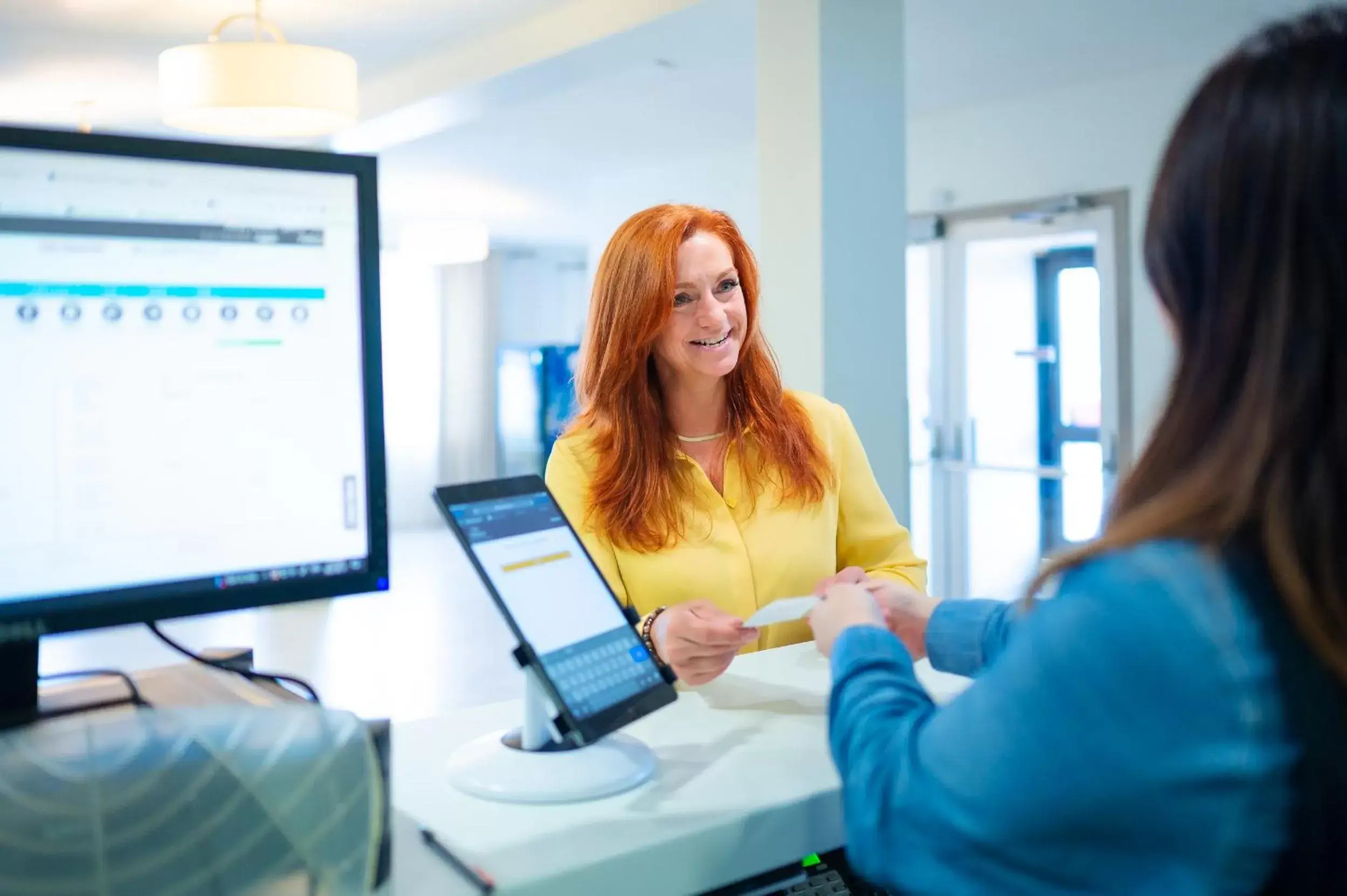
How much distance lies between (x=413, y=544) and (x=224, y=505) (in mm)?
9479

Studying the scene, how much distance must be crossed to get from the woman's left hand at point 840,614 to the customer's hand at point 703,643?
0.66 ft

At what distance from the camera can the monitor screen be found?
0.95 m

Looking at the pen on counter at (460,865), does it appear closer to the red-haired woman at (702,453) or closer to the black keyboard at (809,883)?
the black keyboard at (809,883)

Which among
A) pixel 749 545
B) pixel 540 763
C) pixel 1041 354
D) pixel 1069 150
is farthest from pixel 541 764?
pixel 1041 354

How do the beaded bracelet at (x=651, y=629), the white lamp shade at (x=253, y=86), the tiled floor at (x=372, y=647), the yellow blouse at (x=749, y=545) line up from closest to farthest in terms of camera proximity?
the beaded bracelet at (x=651, y=629)
the yellow blouse at (x=749, y=545)
the white lamp shade at (x=253, y=86)
the tiled floor at (x=372, y=647)

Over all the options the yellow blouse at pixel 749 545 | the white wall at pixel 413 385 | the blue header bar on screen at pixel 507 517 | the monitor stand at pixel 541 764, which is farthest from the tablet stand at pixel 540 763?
the white wall at pixel 413 385

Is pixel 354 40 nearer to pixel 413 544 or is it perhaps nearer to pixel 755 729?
pixel 755 729

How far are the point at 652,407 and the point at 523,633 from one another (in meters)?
1.03

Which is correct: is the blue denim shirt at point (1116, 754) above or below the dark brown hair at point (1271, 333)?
below

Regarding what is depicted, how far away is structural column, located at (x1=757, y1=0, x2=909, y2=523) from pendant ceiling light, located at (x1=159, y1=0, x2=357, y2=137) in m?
1.44

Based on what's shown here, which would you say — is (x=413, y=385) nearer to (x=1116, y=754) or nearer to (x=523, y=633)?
(x=523, y=633)

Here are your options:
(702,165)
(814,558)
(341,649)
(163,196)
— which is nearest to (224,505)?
(163,196)

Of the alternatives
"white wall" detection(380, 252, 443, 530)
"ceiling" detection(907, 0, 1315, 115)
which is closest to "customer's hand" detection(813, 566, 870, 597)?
"ceiling" detection(907, 0, 1315, 115)

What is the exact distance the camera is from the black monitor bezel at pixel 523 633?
0.92m
